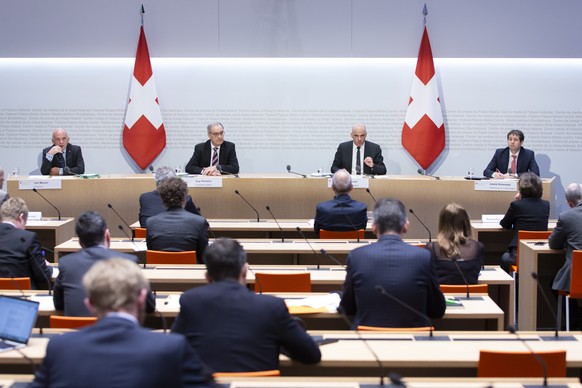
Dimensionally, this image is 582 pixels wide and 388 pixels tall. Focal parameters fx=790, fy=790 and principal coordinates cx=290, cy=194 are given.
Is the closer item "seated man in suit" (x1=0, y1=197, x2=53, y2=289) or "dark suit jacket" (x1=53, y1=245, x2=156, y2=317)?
"dark suit jacket" (x1=53, y1=245, x2=156, y2=317)

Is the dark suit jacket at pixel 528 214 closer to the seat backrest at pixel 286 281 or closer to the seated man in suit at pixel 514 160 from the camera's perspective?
the seated man in suit at pixel 514 160

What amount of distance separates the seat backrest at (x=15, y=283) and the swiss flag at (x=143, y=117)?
5.63 m

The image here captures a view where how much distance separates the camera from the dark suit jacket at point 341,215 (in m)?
6.73

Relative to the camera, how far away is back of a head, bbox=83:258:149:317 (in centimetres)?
241

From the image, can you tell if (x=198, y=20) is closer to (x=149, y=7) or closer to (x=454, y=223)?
(x=149, y=7)

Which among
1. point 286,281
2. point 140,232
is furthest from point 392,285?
point 140,232

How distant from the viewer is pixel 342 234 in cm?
667

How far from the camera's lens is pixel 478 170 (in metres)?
10.2

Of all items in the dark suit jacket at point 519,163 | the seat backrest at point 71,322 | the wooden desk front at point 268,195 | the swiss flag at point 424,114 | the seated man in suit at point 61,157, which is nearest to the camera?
the seat backrest at point 71,322

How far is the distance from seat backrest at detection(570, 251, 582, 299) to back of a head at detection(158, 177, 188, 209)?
2.76 m

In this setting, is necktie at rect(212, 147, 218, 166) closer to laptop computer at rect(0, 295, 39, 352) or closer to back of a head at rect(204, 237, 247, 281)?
laptop computer at rect(0, 295, 39, 352)

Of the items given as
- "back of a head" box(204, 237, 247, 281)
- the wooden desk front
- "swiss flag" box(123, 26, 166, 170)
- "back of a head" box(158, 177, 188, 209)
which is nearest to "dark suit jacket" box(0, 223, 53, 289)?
"back of a head" box(158, 177, 188, 209)

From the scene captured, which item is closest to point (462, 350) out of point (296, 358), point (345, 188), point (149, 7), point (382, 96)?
point (296, 358)

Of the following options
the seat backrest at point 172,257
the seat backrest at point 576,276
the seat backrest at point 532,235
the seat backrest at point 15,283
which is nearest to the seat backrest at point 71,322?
the seat backrest at point 15,283
